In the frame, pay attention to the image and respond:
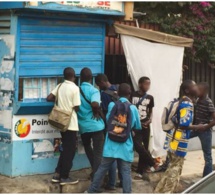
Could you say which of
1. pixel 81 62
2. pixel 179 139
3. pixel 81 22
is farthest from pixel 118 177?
pixel 81 22

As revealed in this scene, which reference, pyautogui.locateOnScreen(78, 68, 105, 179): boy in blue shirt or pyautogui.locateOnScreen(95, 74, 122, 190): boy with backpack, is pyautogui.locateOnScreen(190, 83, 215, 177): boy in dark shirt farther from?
pyautogui.locateOnScreen(78, 68, 105, 179): boy in blue shirt

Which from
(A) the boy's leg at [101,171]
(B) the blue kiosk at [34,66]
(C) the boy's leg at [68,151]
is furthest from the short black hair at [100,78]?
(A) the boy's leg at [101,171]

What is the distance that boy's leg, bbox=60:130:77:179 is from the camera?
22.9 ft

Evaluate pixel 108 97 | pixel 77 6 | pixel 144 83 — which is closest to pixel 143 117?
pixel 144 83

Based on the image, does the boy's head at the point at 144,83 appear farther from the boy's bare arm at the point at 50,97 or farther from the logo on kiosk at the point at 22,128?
the logo on kiosk at the point at 22,128

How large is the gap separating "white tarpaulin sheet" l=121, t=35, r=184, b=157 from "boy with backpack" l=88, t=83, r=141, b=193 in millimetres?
1712

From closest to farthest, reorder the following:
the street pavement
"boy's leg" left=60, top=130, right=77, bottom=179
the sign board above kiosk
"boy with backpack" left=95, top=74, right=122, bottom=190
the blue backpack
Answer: the blue backpack
the sign board above kiosk
the street pavement
"boy's leg" left=60, top=130, right=77, bottom=179
"boy with backpack" left=95, top=74, right=122, bottom=190

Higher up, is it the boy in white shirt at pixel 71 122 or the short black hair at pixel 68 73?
the short black hair at pixel 68 73

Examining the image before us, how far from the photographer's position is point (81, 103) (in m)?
7.06

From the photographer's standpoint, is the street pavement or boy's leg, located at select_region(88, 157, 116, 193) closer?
boy's leg, located at select_region(88, 157, 116, 193)

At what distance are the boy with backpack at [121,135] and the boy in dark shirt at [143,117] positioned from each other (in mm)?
1330

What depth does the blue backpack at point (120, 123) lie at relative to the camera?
6.33 metres

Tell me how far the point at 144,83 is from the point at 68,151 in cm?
167

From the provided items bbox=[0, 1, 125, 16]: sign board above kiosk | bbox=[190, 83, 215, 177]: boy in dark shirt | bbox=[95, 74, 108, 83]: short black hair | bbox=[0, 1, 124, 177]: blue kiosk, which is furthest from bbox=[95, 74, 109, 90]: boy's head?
bbox=[190, 83, 215, 177]: boy in dark shirt
